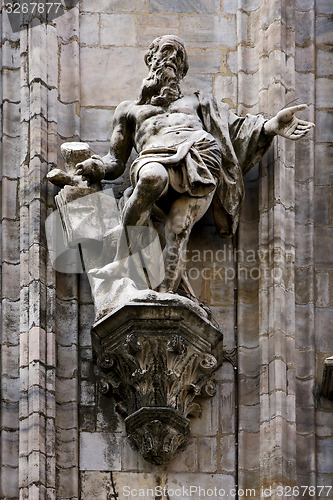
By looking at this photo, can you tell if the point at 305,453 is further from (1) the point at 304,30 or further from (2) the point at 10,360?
(1) the point at 304,30

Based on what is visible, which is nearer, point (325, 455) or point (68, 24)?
point (325, 455)

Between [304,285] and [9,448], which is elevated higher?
[304,285]

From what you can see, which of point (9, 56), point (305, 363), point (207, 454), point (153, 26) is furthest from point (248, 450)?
point (9, 56)

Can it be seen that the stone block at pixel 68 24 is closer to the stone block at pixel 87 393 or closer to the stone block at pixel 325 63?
the stone block at pixel 325 63

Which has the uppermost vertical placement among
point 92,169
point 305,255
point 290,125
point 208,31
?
point 208,31

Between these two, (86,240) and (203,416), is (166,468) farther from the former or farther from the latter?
(86,240)

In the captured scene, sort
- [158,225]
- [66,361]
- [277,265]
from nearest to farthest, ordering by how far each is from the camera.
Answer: [66,361]
[158,225]
[277,265]

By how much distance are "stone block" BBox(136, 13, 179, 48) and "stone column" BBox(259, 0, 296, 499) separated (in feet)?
2.19

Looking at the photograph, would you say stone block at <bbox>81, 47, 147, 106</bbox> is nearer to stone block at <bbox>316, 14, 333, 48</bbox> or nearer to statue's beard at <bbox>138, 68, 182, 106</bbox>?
statue's beard at <bbox>138, 68, 182, 106</bbox>

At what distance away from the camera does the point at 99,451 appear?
623 inches

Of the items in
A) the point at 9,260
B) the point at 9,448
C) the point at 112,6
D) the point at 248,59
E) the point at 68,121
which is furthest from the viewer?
the point at 112,6

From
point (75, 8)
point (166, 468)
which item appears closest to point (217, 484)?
point (166, 468)

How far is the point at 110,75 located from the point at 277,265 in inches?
79.8

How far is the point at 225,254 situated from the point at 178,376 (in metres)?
1.21
